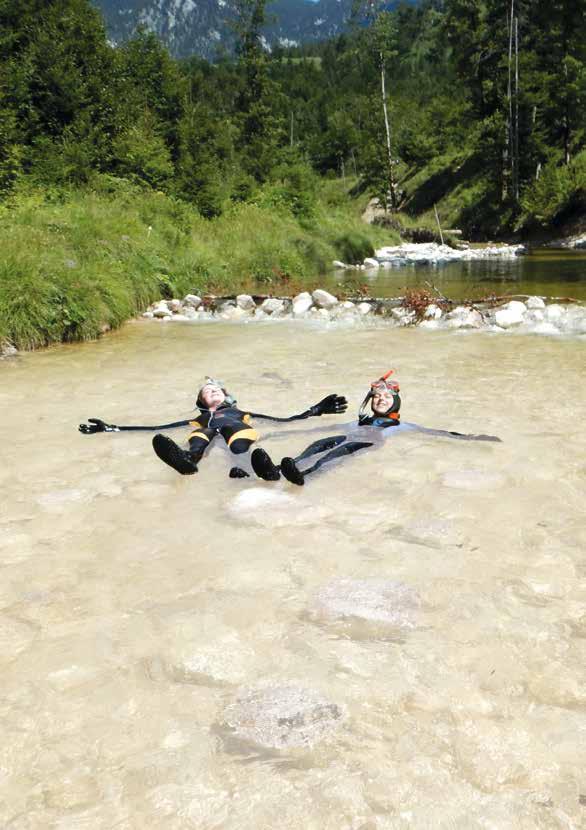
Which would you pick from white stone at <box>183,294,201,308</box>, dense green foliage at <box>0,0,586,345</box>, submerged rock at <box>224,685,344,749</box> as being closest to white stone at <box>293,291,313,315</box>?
white stone at <box>183,294,201,308</box>

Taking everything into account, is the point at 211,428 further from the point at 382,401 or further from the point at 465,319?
the point at 465,319

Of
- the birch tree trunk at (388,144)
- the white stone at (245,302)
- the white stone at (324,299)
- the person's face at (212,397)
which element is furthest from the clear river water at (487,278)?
the birch tree trunk at (388,144)

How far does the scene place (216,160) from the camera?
95.5ft

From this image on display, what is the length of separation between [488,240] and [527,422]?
36037mm

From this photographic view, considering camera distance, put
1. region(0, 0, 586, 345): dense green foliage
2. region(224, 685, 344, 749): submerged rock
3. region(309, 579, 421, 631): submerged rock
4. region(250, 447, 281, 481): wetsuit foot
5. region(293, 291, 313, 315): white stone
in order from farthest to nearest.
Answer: region(293, 291, 313, 315): white stone → region(0, 0, 586, 345): dense green foliage → region(250, 447, 281, 481): wetsuit foot → region(309, 579, 421, 631): submerged rock → region(224, 685, 344, 749): submerged rock

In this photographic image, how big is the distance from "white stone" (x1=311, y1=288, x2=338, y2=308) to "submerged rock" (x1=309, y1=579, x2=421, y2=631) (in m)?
10.8

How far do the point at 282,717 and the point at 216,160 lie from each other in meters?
29.9

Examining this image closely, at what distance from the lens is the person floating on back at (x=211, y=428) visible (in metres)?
4.69

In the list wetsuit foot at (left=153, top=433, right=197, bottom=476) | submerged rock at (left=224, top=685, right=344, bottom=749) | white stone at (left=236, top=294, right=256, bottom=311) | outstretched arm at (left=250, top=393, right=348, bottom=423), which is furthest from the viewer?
white stone at (left=236, top=294, right=256, bottom=311)

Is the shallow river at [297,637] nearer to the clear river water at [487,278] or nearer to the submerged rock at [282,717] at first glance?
the submerged rock at [282,717]

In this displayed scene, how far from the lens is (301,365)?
895 centimetres

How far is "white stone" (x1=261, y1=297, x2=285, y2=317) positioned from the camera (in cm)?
1355

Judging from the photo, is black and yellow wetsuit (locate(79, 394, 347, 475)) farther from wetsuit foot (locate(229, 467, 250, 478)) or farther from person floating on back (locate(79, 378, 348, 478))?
wetsuit foot (locate(229, 467, 250, 478))

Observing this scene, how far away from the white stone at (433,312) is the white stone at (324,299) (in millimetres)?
2311
